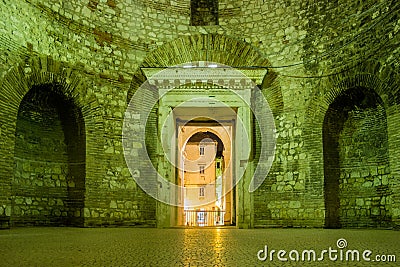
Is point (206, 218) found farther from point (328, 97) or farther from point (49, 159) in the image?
point (328, 97)

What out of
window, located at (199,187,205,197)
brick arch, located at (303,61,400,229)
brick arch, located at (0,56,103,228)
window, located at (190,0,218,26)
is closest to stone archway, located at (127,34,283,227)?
window, located at (190,0,218,26)

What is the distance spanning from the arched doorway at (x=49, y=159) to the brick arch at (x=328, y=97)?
17.7 feet

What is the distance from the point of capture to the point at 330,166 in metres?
12.0

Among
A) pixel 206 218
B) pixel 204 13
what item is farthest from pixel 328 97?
pixel 206 218

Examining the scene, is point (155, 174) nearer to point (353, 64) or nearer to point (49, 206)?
point (49, 206)

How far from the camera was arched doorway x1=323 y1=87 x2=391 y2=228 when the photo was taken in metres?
11.1

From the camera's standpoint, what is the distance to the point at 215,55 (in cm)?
1312

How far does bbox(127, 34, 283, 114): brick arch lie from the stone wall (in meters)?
0.03

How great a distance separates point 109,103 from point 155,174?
83.9 inches

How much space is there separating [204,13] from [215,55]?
129 cm

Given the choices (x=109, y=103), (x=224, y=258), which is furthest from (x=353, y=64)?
(x=224, y=258)

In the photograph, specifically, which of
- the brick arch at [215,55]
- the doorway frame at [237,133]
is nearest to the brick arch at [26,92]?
the brick arch at [215,55]

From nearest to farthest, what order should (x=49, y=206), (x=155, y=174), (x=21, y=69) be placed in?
(x=21, y=69), (x=49, y=206), (x=155, y=174)

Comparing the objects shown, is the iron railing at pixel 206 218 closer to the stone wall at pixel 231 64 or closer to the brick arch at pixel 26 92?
the stone wall at pixel 231 64
